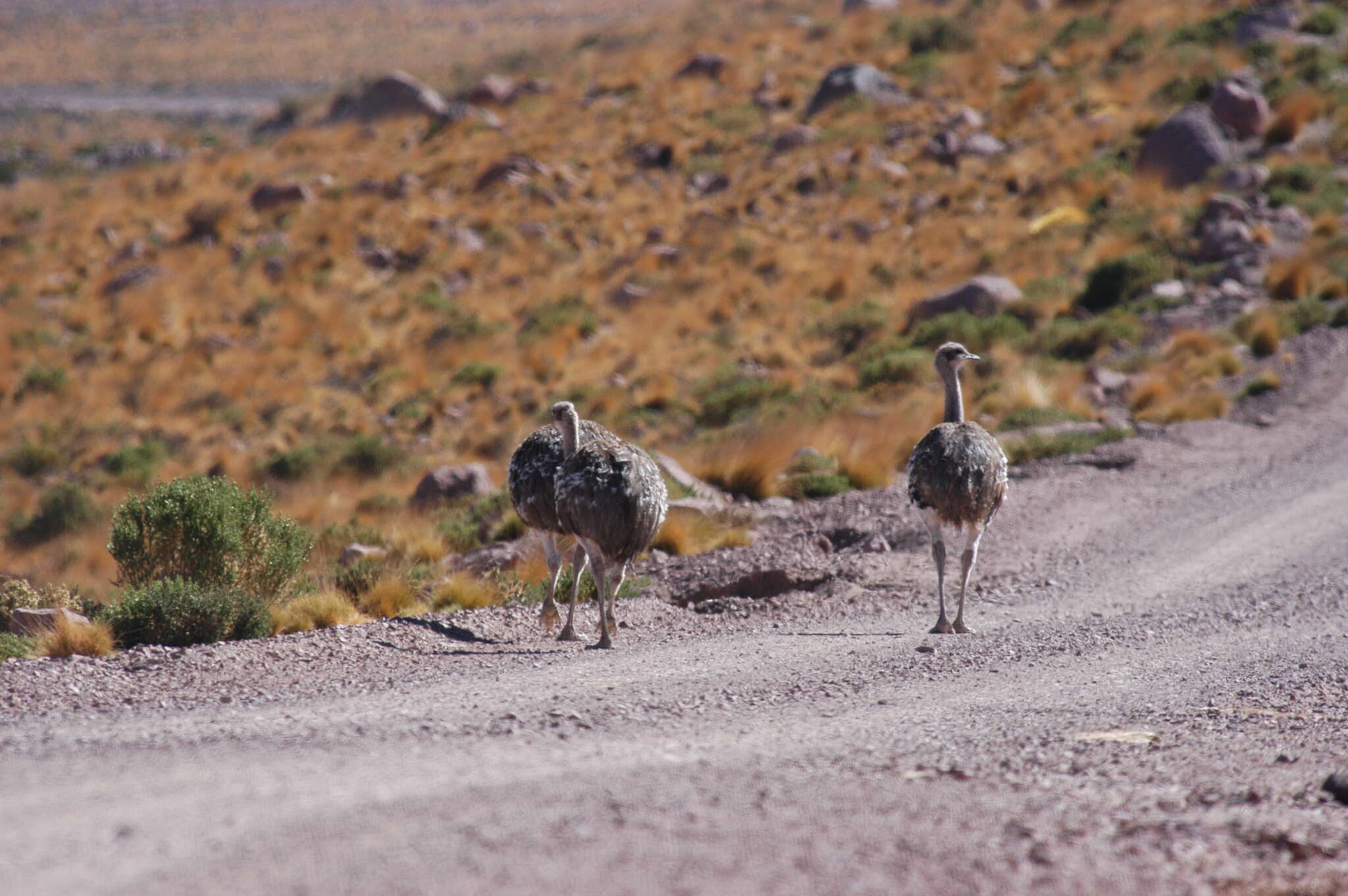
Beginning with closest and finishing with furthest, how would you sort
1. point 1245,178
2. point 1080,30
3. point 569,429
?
point 569,429 → point 1245,178 → point 1080,30

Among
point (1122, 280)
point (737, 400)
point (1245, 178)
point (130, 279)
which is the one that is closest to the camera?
point (737, 400)

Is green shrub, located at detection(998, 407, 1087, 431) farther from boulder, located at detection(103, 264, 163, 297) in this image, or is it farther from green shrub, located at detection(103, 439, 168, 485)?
boulder, located at detection(103, 264, 163, 297)

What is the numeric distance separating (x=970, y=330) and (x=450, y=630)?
1755cm

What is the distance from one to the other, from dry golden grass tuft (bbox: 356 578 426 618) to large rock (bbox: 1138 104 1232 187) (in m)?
26.1

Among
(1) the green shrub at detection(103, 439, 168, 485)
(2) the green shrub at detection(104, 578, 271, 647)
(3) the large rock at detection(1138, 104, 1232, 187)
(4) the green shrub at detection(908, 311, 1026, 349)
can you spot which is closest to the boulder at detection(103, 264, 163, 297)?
(1) the green shrub at detection(103, 439, 168, 485)

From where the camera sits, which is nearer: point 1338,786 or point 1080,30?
point 1338,786

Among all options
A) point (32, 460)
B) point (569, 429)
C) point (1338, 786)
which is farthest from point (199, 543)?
point (32, 460)

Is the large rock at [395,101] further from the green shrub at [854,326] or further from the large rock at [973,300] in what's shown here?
the large rock at [973,300]

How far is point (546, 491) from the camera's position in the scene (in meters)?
10.1

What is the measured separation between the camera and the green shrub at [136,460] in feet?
76.7

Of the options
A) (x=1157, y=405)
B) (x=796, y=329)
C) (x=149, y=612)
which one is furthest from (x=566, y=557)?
(x=796, y=329)

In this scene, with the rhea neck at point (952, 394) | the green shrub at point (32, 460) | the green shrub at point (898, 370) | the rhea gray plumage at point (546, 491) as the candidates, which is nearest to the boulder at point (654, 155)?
the green shrub at point (898, 370)

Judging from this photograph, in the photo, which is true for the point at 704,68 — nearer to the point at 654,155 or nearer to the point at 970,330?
the point at 654,155

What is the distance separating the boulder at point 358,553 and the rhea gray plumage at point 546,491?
349cm
